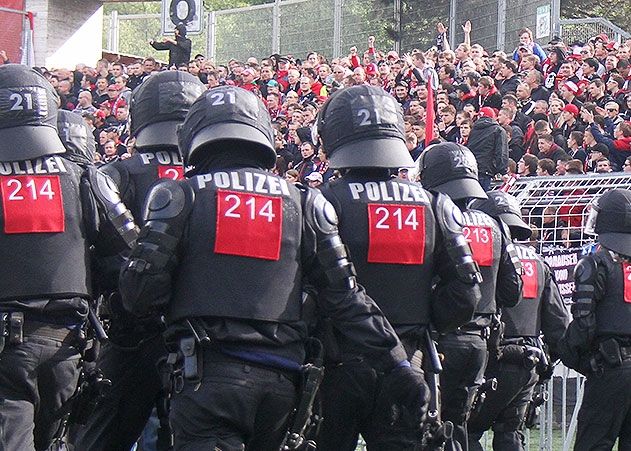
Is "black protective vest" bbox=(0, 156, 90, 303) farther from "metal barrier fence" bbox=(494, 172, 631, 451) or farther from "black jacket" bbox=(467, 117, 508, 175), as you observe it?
"black jacket" bbox=(467, 117, 508, 175)

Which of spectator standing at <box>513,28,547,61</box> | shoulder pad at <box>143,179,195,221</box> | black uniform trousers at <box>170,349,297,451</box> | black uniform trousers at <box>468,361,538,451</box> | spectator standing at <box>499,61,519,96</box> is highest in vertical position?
spectator standing at <box>513,28,547,61</box>

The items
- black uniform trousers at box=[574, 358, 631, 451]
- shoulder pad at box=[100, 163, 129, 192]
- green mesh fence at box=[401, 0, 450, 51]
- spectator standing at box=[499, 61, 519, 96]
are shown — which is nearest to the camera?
shoulder pad at box=[100, 163, 129, 192]

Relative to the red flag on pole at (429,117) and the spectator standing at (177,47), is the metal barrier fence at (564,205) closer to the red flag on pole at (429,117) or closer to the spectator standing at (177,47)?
the red flag on pole at (429,117)

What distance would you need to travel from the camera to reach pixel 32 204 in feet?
20.0

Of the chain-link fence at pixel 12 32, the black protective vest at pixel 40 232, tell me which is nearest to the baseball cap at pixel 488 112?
the black protective vest at pixel 40 232

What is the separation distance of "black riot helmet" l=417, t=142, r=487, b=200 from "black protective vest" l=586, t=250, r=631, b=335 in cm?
88

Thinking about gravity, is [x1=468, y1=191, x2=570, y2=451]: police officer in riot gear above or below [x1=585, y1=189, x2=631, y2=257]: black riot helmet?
below

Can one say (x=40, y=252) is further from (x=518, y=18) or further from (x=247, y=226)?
(x=518, y=18)

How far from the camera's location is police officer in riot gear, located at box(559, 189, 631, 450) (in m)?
8.45

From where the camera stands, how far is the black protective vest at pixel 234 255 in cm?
568

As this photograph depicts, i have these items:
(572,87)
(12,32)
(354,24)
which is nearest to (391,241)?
(572,87)

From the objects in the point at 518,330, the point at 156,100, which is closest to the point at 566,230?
the point at 518,330

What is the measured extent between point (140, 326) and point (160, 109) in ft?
4.40

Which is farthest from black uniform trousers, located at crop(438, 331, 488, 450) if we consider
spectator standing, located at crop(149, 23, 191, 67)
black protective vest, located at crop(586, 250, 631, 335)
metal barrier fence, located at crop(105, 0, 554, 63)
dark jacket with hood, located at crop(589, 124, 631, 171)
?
spectator standing, located at crop(149, 23, 191, 67)
